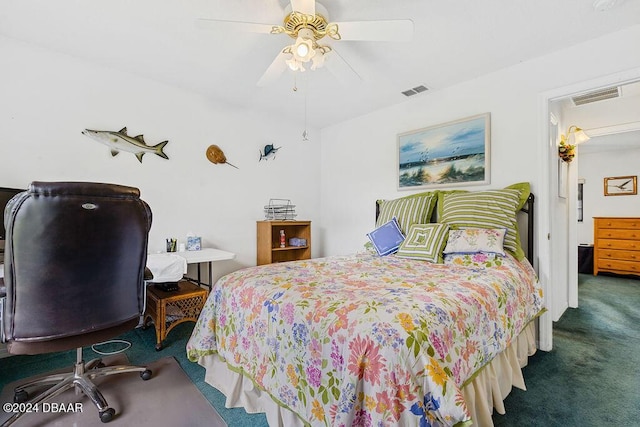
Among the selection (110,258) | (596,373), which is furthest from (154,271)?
(596,373)

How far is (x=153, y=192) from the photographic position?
2.83 meters

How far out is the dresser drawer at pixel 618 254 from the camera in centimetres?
480

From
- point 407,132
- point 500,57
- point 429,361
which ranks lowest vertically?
point 429,361

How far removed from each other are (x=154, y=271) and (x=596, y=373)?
3.11 meters

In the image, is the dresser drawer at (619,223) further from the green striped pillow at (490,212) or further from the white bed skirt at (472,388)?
the white bed skirt at (472,388)

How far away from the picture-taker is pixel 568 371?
199cm

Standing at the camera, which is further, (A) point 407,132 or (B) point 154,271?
(A) point 407,132

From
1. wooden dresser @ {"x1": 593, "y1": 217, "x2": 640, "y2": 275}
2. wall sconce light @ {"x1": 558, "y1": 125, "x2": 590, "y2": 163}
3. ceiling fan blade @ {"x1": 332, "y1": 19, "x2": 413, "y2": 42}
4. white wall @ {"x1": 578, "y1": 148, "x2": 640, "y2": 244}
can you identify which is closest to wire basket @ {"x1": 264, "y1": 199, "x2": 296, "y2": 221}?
ceiling fan blade @ {"x1": 332, "y1": 19, "x2": 413, "y2": 42}

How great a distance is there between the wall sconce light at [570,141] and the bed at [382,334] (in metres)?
1.08

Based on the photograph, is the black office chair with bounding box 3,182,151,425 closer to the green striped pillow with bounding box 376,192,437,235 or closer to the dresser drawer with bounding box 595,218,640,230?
the green striped pillow with bounding box 376,192,437,235

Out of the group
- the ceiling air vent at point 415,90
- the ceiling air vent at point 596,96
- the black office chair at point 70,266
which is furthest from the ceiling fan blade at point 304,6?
the ceiling air vent at point 596,96

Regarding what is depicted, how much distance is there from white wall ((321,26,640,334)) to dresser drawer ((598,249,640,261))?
9.70 ft

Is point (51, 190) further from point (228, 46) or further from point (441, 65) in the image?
point (441, 65)

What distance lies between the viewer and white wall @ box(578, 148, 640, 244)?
5203 millimetres
